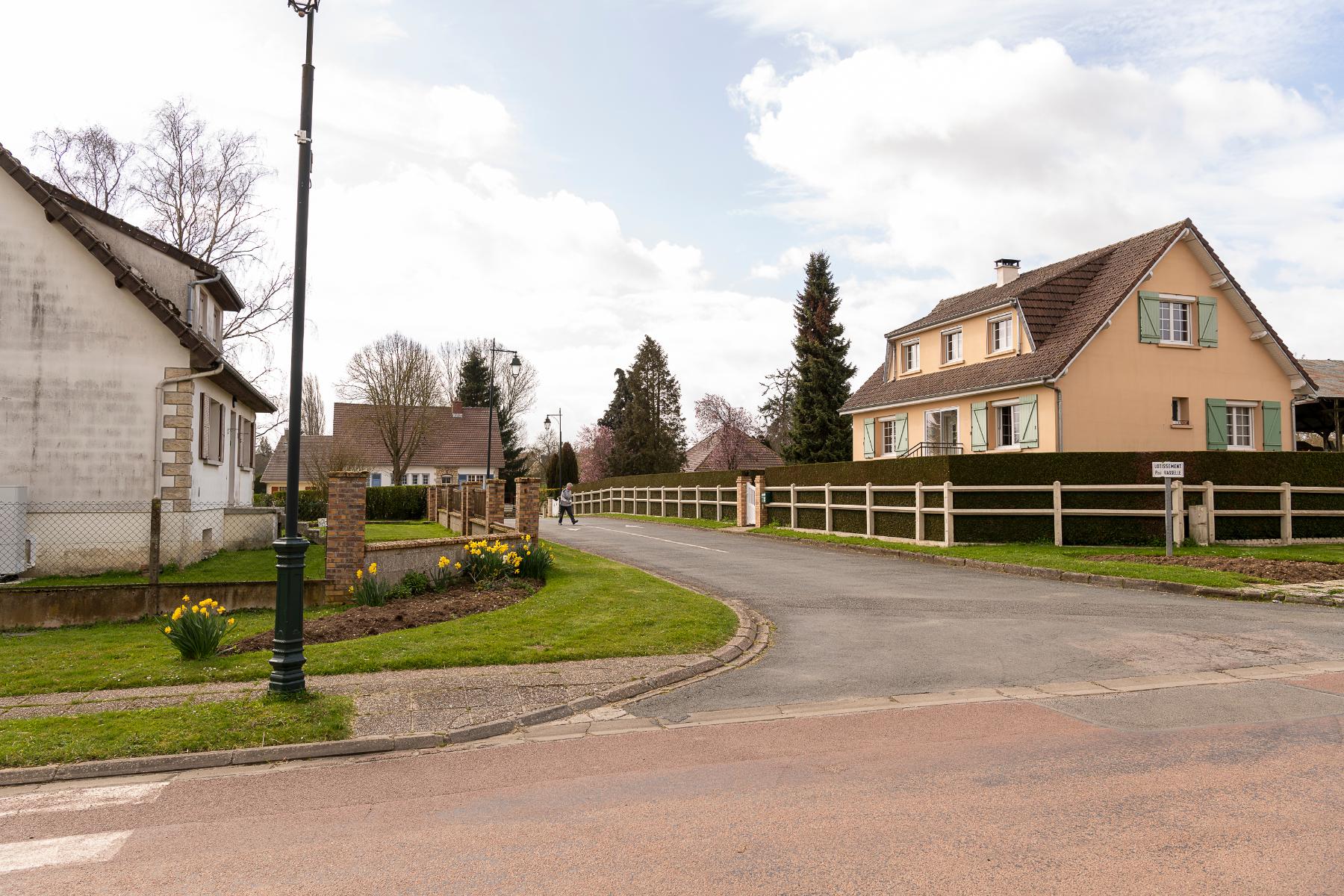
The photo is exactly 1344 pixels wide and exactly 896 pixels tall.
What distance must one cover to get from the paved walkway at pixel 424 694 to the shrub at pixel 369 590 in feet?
13.4

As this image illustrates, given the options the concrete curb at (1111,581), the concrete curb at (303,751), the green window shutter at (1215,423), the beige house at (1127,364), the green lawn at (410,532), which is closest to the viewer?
the concrete curb at (303,751)

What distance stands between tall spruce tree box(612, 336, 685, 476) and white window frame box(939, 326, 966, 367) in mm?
40278

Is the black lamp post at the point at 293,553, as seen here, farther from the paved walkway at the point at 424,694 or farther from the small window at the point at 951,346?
the small window at the point at 951,346

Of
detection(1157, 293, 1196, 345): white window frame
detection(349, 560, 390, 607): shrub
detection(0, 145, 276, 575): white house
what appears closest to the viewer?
detection(349, 560, 390, 607): shrub

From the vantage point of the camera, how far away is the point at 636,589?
551 inches

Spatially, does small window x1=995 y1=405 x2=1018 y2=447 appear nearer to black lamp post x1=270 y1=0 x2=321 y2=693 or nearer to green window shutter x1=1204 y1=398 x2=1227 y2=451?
green window shutter x1=1204 y1=398 x2=1227 y2=451

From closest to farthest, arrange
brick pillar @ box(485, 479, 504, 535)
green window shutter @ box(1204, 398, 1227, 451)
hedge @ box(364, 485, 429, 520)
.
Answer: brick pillar @ box(485, 479, 504, 535)
green window shutter @ box(1204, 398, 1227, 451)
hedge @ box(364, 485, 429, 520)

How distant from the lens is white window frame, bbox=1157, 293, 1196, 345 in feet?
92.3

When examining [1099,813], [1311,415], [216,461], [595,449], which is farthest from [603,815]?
[595,449]

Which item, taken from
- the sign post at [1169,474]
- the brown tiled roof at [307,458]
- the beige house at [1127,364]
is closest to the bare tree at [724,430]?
the brown tiled roof at [307,458]

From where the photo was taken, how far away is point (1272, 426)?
2938 centimetres

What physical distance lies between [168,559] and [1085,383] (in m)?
24.7

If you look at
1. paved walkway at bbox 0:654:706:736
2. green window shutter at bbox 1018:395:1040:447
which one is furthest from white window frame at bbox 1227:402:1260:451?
paved walkway at bbox 0:654:706:736

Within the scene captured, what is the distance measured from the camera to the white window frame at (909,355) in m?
35.0
